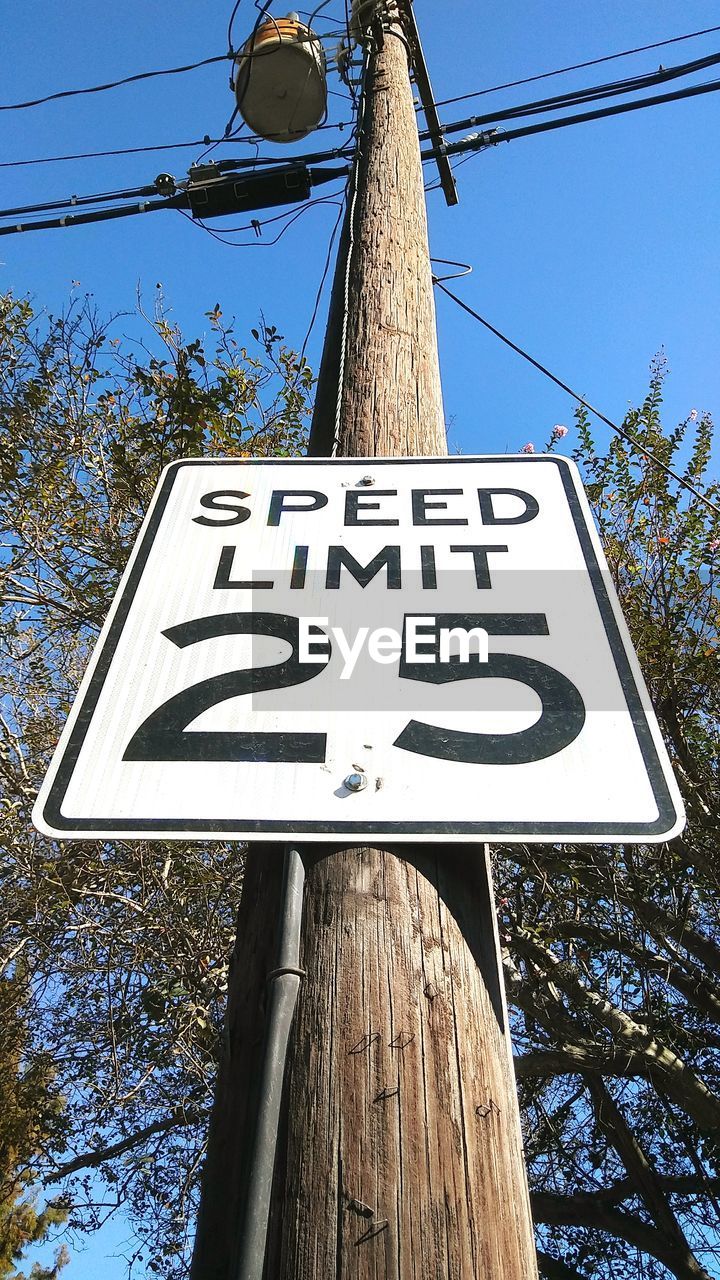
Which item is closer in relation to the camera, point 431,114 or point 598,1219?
point 431,114

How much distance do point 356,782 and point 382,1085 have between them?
1.40 ft

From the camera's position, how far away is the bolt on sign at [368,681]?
1.29 meters

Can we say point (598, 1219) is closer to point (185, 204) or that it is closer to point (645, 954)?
point (645, 954)

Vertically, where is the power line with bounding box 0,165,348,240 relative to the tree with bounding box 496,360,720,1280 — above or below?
above

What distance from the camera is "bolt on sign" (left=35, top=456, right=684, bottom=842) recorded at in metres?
1.29

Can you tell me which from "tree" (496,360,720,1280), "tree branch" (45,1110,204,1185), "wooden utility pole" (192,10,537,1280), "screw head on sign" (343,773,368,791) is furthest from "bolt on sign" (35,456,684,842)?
"tree branch" (45,1110,204,1185)

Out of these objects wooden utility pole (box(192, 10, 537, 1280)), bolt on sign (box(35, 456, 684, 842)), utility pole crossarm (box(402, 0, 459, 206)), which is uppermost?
utility pole crossarm (box(402, 0, 459, 206))

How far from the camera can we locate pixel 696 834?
6.29m

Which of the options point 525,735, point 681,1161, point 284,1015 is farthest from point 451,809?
point 681,1161

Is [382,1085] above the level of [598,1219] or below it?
below

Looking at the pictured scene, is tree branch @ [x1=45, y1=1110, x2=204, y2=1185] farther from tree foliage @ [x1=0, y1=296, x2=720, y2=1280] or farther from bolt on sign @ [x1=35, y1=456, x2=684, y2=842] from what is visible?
bolt on sign @ [x1=35, y1=456, x2=684, y2=842]

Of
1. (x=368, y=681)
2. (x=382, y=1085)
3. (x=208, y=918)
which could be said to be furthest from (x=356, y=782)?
(x=208, y=918)

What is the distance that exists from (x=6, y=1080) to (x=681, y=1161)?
599cm

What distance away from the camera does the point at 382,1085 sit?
3.65 ft
